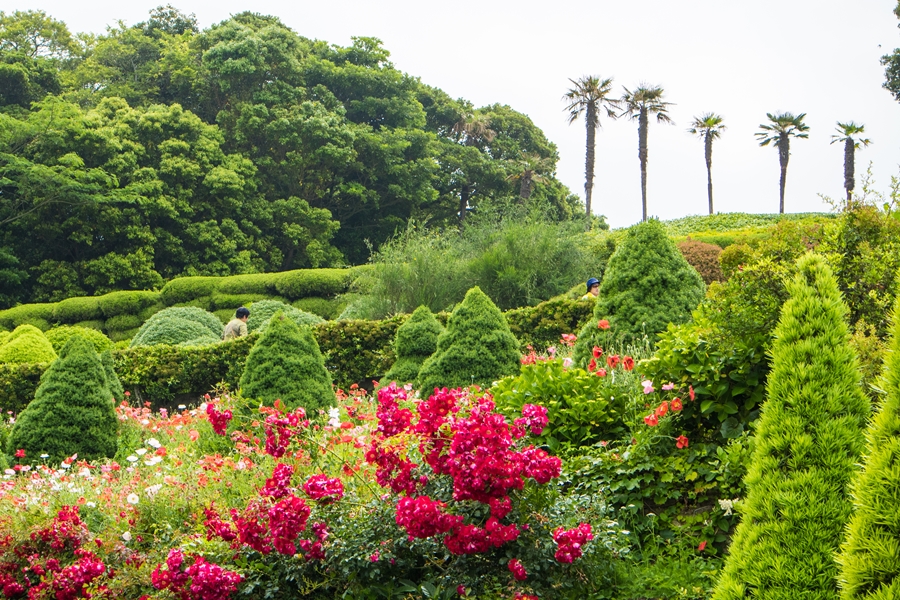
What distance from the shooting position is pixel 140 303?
2381 centimetres

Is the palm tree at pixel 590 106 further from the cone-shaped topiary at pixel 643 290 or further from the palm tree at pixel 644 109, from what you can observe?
the cone-shaped topiary at pixel 643 290

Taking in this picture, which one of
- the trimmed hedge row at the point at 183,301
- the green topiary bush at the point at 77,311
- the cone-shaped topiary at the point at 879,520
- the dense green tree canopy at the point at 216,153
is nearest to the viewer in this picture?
the cone-shaped topiary at the point at 879,520

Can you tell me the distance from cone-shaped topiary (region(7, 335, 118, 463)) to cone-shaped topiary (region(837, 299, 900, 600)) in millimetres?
7926

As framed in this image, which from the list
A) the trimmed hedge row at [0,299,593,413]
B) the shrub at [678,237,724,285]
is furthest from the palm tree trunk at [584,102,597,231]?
the trimmed hedge row at [0,299,593,413]

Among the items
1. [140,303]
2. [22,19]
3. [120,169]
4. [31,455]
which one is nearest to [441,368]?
[31,455]

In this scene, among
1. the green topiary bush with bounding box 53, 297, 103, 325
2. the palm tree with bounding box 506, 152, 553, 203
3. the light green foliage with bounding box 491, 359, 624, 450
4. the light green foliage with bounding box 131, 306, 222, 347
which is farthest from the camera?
the palm tree with bounding box 506, 152, 553, 203

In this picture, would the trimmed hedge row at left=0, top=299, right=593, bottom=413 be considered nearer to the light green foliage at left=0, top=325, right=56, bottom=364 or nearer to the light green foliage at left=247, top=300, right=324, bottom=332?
the light green foliage at left=0, top=325, right=56, bottom=364

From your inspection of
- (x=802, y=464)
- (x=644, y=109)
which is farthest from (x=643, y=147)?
(x=802, y=464)

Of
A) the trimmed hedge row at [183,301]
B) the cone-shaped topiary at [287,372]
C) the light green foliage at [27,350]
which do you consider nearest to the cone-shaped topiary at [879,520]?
the cone-shaped topiary at [287,372]

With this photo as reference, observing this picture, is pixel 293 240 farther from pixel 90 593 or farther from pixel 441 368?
pixel 90 593

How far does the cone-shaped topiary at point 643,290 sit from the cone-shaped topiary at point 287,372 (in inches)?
114

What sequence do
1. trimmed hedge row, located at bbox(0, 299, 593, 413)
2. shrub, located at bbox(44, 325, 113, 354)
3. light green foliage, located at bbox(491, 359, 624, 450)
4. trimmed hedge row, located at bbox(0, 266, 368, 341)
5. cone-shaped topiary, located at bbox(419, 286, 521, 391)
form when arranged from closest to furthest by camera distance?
light green foliage, located at bbox(491, 359, 624, 450)
cone-shaped topiary, located at bbox(419, 286, 521, 391)
trimmed hedge row, located at bbox(0, 299, 593, 413)
shrub, located at bbox(44, 325, 113, 354)
trimmed hedge row, located at bbox(0, 266, 368, 341)

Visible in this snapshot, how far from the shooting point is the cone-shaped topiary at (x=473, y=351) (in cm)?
838

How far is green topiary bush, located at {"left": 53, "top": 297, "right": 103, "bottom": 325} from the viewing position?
23.8 meters
